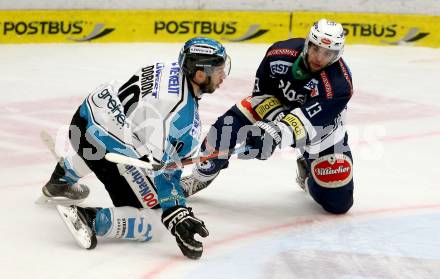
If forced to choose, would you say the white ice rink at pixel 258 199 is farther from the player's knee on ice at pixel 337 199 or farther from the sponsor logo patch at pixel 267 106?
the sponsor logo patch at pixel 267 106

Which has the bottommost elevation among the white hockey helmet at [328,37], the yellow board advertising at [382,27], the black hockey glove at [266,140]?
the yellow board advertising at [382,27]

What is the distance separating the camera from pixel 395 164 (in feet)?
17.8

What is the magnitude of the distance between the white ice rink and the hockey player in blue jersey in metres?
0.17

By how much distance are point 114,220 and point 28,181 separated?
4.04 feet

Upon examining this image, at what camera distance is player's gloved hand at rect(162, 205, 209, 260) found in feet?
12.1

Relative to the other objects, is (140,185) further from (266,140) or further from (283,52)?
(283,52)

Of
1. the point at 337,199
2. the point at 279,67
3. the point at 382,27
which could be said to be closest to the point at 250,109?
the point at 279,67

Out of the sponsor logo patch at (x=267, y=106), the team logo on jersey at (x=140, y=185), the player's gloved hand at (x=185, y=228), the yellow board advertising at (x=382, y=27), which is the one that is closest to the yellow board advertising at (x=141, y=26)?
the yellow board advertising at (x=382, y=27)

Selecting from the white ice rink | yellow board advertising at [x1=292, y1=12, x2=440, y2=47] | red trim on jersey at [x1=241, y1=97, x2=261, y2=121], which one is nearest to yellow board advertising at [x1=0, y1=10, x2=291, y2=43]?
yellow board advertising at [x1=292, y1=12, x2=440, y2=47]

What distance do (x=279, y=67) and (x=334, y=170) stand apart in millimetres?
602

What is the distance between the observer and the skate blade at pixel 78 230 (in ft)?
12.4

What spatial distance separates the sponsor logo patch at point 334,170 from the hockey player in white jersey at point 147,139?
3.17ft

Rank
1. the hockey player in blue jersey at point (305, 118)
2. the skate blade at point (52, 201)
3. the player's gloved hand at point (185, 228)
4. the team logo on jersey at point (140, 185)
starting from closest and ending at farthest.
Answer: the player's gloved hand at point (185, 228)
the team logo on jersey at point (140, 185)
the hockey player in blue jersey at point (305, 118)
the skate blade at point (52, 201)

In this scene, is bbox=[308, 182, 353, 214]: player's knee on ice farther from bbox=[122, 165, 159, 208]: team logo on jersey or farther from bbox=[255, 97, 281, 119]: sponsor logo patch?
bbox=[122, 165, 159, 208]: team logo on jersey
